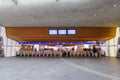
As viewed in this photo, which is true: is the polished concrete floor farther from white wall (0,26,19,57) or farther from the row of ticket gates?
the row of ticket gates

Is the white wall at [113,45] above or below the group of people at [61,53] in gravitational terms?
above

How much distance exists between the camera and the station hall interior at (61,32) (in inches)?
432

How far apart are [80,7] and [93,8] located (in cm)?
97

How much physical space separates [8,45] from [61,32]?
8.48 meters

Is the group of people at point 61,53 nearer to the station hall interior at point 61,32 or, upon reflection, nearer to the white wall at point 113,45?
the station hall interior at point 61,32

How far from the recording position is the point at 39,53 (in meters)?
33.4

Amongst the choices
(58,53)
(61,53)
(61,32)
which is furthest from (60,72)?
(58,53)

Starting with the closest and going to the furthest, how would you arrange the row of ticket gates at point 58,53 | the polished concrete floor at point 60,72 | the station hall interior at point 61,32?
the polished concrete floor at point 60,72 < the station hall interior at point 61,32 < the row of ticket gates at point 58,53

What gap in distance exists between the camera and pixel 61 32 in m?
26.2

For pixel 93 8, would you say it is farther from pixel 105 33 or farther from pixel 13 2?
pixel 105 33

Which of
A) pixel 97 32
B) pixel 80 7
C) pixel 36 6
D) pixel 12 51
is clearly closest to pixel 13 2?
pixel 36 6

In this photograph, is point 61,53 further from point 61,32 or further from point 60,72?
point 60,72

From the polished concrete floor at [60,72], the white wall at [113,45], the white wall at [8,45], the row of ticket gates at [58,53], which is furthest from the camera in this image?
the row of ticket gates at [58,53]

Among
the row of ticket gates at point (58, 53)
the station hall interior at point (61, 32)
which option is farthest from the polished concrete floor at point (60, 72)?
the row of ticket gates at point (58, 53)
